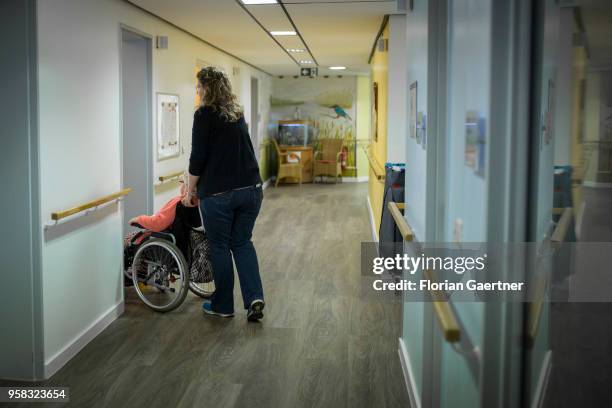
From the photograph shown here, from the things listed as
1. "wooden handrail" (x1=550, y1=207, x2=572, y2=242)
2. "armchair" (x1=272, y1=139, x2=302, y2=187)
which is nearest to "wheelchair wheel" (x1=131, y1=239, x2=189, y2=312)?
"wooden handrail" (x1=550, y1=207, x2=572, y2=242)

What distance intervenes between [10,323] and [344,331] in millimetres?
1871

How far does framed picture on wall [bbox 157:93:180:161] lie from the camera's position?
541 cm

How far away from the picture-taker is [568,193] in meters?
→ 1.41

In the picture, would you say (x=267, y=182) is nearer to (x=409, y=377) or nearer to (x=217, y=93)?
(x=217, y=93)

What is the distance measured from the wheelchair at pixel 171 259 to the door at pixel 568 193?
9.77ft

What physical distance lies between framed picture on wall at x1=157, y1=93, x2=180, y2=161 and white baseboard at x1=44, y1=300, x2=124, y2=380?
166 cm

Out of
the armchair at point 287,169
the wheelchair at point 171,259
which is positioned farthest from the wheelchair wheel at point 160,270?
the armchair at point 287,169

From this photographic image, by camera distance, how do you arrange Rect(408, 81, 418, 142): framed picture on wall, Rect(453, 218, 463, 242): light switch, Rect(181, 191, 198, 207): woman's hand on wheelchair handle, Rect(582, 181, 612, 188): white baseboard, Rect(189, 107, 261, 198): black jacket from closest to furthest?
Rect(582, 181, 612, 188): white baseboard → Rect(453, 218, 463, 242): light switch → Rect(408, 81, 418, 142): framed picture on wall → Rect(189, 107, 261, 198): black jacket → Rect(181, 191, 198, 207): woman's hand on wheelchair handle

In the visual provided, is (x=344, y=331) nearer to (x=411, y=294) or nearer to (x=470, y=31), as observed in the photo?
(x=411, y=294)

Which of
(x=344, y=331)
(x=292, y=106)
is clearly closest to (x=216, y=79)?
(x=344, y=331)

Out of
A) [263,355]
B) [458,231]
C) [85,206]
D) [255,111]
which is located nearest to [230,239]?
[263,355]

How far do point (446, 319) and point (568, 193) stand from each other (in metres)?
0.53

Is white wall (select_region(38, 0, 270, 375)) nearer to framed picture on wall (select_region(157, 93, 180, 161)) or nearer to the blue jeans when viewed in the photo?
the blue jeans

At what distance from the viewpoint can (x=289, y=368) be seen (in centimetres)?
341
